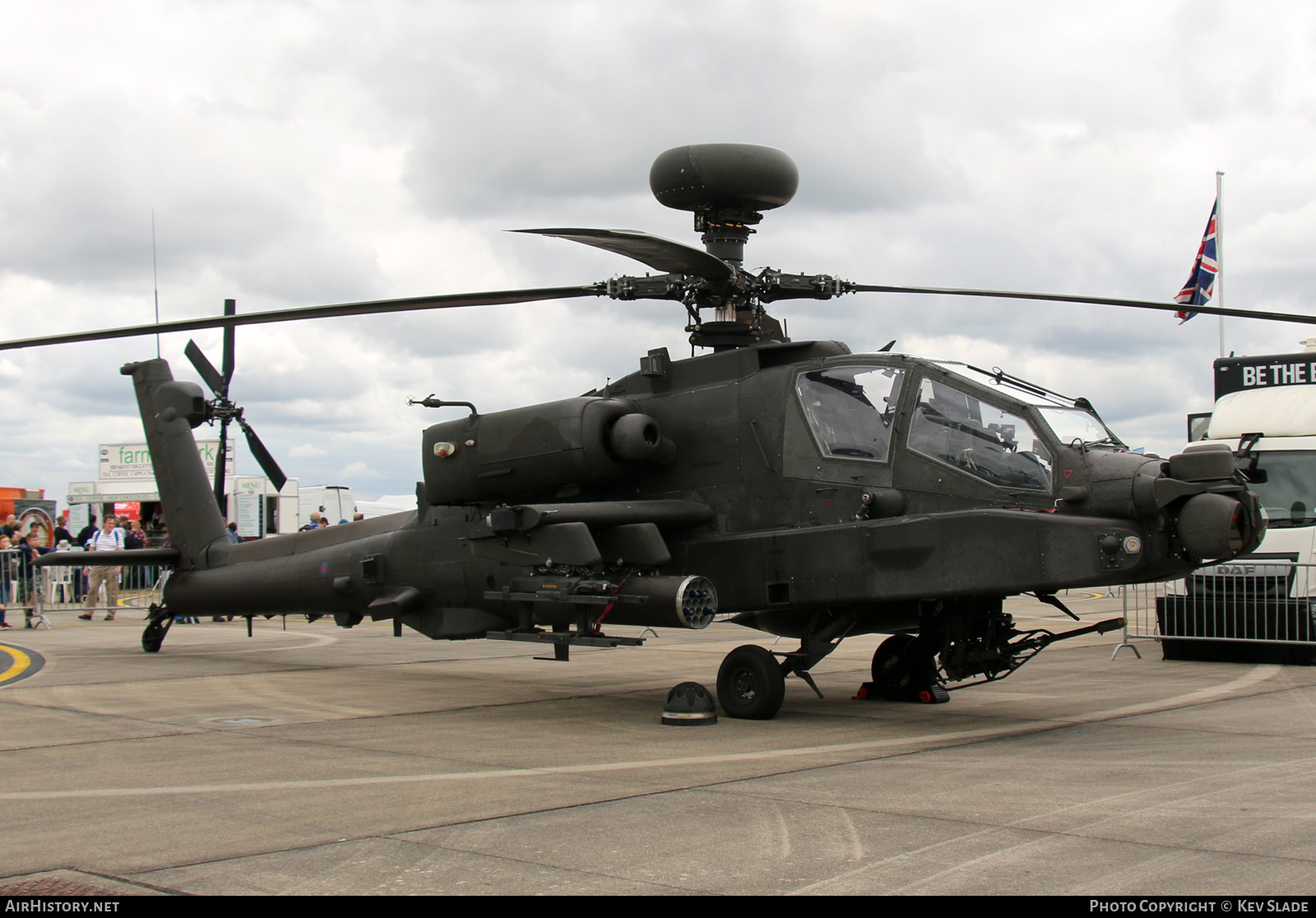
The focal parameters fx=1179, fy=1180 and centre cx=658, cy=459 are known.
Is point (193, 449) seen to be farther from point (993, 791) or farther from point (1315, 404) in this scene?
point (1315, 404)

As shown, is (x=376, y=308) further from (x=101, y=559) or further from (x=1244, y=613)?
(x=1244, y=613)

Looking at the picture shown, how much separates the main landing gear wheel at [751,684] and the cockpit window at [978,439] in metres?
2.09

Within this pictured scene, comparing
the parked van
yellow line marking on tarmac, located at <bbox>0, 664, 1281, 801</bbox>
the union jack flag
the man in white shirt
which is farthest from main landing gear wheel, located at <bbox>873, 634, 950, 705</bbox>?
the parked van

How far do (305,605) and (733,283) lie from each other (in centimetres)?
649

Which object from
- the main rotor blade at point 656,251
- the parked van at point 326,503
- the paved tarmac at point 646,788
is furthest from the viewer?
the parked van at point 326,503

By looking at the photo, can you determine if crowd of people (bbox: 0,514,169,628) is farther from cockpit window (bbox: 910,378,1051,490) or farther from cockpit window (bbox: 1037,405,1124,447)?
cockpit window (bbox: 1037,405,1124,447)

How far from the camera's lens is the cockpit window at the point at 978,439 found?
28.7 feet

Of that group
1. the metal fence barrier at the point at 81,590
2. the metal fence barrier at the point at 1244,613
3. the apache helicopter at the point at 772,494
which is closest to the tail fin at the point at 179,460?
the apache helicopter at the point at 772,494

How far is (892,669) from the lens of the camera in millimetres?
10789

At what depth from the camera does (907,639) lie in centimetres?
1085

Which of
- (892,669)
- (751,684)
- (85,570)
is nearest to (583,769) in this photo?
(751,684)

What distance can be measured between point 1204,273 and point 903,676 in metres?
20.4

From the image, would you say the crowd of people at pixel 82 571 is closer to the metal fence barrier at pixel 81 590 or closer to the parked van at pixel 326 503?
the metal fence barrier at pixel 81 590
